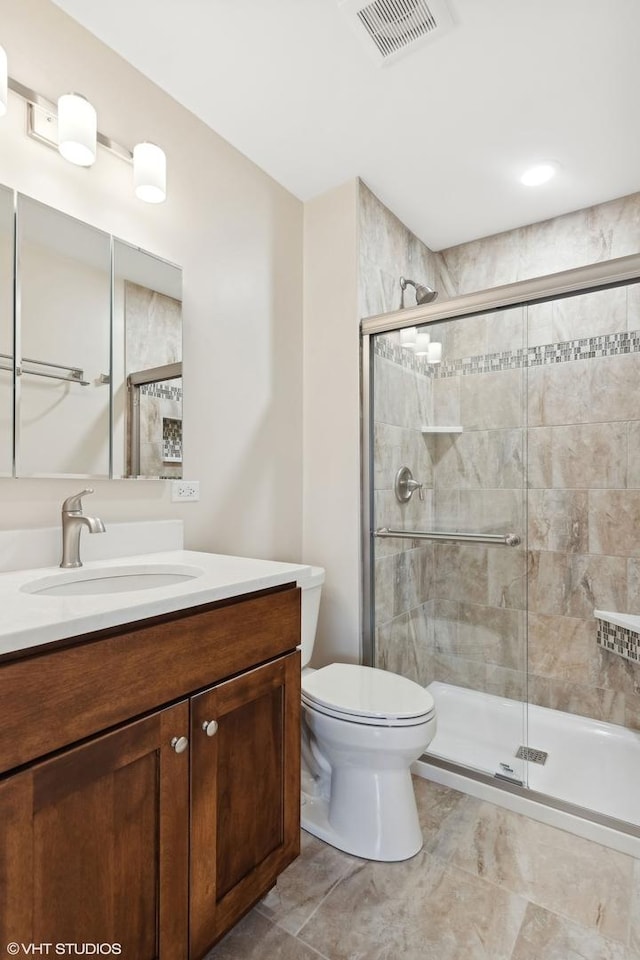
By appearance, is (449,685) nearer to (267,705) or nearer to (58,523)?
(267,705)

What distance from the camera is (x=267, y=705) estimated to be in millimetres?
1194

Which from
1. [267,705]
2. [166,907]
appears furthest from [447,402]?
[166,907]

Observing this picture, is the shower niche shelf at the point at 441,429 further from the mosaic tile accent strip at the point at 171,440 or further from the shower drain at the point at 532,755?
the shower drain at the point at 532,755

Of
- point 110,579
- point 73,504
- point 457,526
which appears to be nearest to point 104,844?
point 110,579

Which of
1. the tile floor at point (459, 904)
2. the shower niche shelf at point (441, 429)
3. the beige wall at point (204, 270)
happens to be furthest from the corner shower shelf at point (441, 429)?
the tile floor at point (459, 904)

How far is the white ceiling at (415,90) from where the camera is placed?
1432 mm

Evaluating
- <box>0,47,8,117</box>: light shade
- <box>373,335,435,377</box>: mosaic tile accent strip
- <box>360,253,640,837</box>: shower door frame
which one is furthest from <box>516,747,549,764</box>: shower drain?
<box>0,47,8,117</box>: light shade

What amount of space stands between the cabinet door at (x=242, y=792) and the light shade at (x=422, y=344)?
1.33 m

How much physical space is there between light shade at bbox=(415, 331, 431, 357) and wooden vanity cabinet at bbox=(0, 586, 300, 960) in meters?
1.23

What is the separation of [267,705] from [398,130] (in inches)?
78.6

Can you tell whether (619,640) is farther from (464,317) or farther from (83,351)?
(83,351)

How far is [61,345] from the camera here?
1.37 m

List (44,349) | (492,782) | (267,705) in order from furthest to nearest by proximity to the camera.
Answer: (492,782)
(44,349)
(267,705)

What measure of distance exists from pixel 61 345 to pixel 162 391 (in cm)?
33
